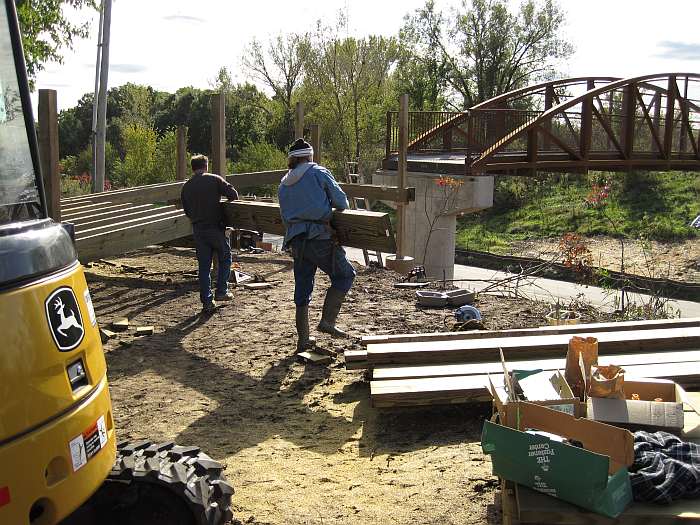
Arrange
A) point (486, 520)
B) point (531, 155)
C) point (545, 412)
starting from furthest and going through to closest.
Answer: point (531, 155) < point (486, 520) < point (545, 412)

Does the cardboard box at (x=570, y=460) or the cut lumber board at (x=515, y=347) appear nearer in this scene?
the cardboard box at (x=570, y=460)

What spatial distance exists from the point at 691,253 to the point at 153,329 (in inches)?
919

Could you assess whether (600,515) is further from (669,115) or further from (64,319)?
(669,115)

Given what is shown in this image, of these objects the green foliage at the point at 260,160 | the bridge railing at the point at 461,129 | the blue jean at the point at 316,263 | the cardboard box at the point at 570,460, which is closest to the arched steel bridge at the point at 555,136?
the bridge railing at the point at 461,129

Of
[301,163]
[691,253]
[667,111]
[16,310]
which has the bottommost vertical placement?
[691,253]

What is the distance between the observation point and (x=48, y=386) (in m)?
2.74

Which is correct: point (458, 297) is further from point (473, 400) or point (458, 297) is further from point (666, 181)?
point (666, 181)

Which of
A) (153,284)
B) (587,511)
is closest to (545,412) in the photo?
(587,511)

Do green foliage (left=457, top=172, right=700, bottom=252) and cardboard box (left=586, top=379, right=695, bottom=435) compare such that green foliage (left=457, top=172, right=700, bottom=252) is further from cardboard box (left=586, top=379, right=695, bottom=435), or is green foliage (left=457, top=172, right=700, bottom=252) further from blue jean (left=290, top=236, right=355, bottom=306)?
cardboard box (left=586, top=379, right=695, bottom=435)

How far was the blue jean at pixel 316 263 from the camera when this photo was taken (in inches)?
290

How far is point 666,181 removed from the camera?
34.6 m

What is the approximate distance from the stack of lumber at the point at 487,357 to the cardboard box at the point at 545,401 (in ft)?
2.38

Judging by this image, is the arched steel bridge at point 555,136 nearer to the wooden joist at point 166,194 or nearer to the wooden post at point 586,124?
the wooden post at point 586,124

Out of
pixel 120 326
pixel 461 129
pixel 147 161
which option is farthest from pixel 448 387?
pixel 147 161
